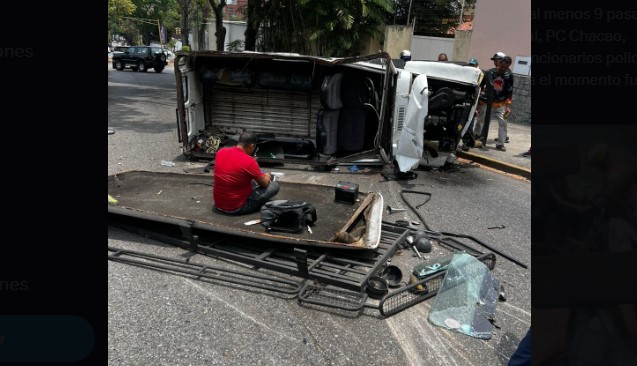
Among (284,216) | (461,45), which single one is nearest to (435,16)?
(461,45)

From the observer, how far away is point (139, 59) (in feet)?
102

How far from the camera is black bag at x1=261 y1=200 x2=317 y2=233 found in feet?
15.2

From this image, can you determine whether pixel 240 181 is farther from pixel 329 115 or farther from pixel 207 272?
pixel 329 115

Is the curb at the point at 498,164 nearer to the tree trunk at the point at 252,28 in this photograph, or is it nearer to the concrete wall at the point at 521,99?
the concrete wall at the point at 521,99

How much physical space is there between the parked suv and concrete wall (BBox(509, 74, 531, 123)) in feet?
86.5

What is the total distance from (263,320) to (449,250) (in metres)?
2.40

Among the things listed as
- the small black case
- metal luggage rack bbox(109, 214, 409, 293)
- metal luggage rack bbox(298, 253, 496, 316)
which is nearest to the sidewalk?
the small black case

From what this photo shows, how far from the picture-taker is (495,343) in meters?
3.29

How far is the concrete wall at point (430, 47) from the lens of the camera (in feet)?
61.4

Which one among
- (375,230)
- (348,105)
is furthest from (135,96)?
(375,230)

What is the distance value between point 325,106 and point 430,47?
1328 cm

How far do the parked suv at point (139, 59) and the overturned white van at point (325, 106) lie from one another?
83.3 ft
